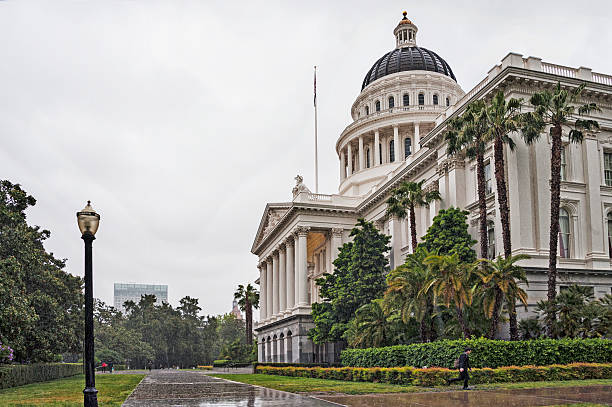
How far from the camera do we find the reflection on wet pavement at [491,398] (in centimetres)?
1789

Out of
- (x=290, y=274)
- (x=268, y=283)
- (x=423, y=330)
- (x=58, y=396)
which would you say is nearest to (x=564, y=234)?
(x=423, y=330)

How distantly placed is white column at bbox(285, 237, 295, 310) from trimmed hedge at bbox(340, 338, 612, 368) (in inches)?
1537

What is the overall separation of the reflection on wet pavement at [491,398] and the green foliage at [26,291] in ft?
69.5

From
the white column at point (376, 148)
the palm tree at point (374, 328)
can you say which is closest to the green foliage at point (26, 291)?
the palm tree at point (374, 328)

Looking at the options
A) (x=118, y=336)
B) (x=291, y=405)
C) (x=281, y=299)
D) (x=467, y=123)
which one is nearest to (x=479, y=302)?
(x=467, y=123)

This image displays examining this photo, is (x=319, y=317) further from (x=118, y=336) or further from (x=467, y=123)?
(x=118, y=336)

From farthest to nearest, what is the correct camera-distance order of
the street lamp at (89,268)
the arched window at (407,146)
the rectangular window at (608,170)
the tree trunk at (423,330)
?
the arched window at (407,146) → the rectangular window at (608,170) → the tree trunk at (423,330) → the street lamp at (89,268)

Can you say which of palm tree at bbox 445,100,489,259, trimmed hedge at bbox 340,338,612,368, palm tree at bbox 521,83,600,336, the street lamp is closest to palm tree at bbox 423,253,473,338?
trimmed hedge at bbox 340,338,612,368

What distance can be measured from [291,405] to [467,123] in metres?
Result: 23.4

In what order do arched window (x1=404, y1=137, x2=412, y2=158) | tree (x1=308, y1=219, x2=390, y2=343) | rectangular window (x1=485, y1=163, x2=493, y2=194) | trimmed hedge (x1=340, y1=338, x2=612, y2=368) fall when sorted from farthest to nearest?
arched window (x1=404, y1=137, x2=412, y2=158) → tree (x1=308, y1=219, x2=390, y2=343) → rectangular window (x1=485, y1=163, x2=493, y2=194) → trimmed hedge (x1=340, y1=338, x2=612, y2=368)

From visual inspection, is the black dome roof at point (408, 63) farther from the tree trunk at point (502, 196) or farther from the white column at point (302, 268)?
the tree trunk at point (502, 196)

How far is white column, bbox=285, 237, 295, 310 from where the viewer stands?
7131cm

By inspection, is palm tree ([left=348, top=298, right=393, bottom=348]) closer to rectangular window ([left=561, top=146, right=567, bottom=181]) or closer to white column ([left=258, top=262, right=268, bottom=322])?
rectangular window ([left=561, top=146, right=567, bottom=181])

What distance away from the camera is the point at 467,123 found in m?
37.2
